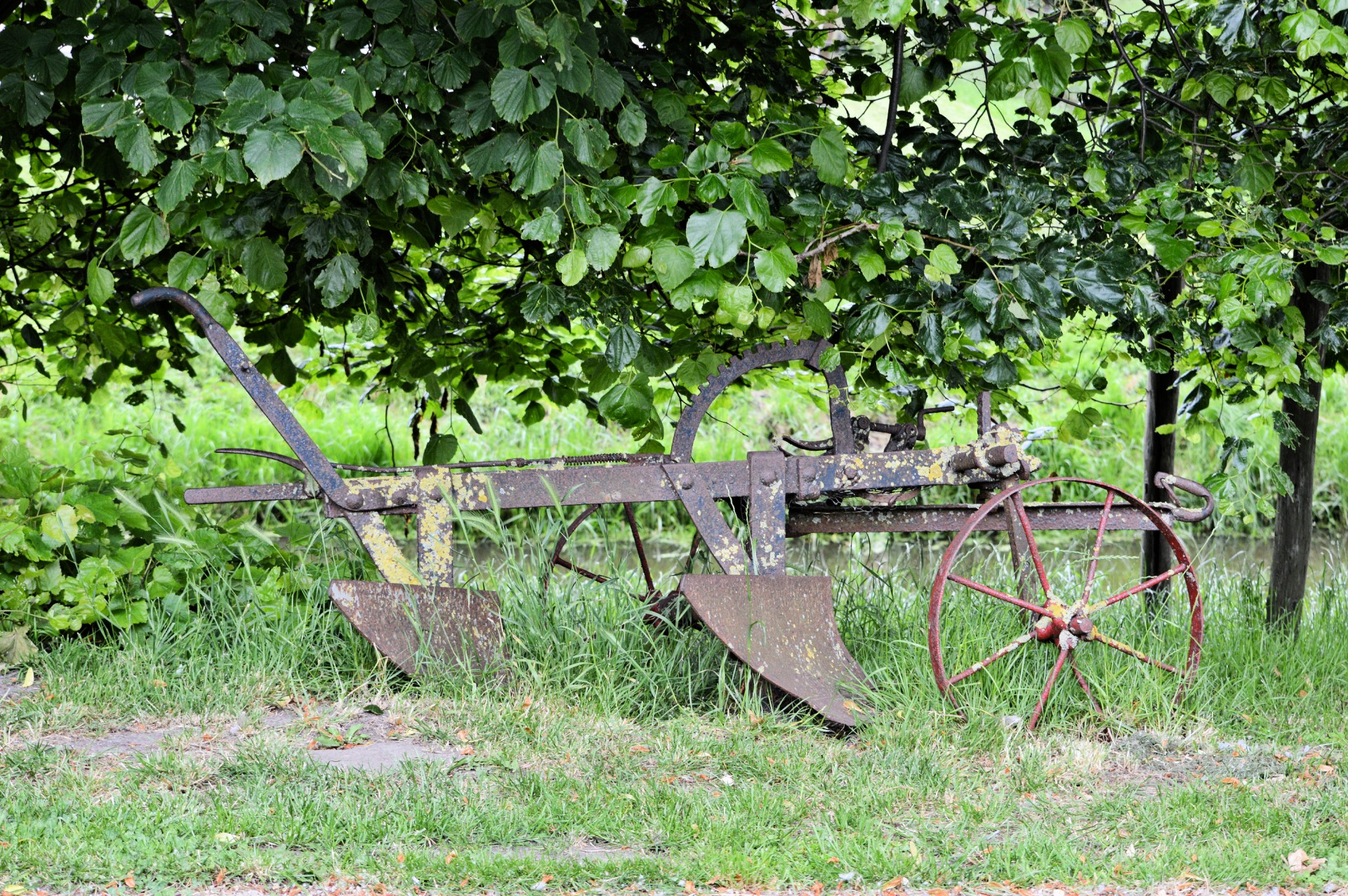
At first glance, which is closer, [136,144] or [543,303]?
[136,144]

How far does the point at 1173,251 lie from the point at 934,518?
971 millimetres

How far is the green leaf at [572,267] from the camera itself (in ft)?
9.98

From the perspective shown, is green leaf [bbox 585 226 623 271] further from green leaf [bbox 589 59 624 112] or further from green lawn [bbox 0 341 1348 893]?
green lawn [bbox 0 341 1348 893]

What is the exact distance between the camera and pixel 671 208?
3094mm

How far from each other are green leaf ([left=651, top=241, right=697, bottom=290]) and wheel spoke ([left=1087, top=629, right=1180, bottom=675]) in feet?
4.67

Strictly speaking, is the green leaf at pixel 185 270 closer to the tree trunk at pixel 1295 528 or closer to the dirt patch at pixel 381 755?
the dirt patch at pixel 381 755

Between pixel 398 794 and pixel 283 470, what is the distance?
495 centimetres

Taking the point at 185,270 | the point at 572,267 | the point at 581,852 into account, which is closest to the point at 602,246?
the point at 572,267

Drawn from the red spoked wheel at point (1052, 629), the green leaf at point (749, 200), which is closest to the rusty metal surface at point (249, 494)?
the green leaf at point (749, 200)

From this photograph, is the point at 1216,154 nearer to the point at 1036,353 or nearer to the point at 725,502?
the point at 1036,353

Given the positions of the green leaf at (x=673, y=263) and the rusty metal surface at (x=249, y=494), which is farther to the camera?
the rusty metal surface at (x=249, y=494)

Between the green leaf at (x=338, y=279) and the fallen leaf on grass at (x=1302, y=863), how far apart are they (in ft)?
8.16

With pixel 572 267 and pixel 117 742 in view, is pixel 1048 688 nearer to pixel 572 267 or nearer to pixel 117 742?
pixel 572 267

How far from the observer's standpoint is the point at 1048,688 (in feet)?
10.5
